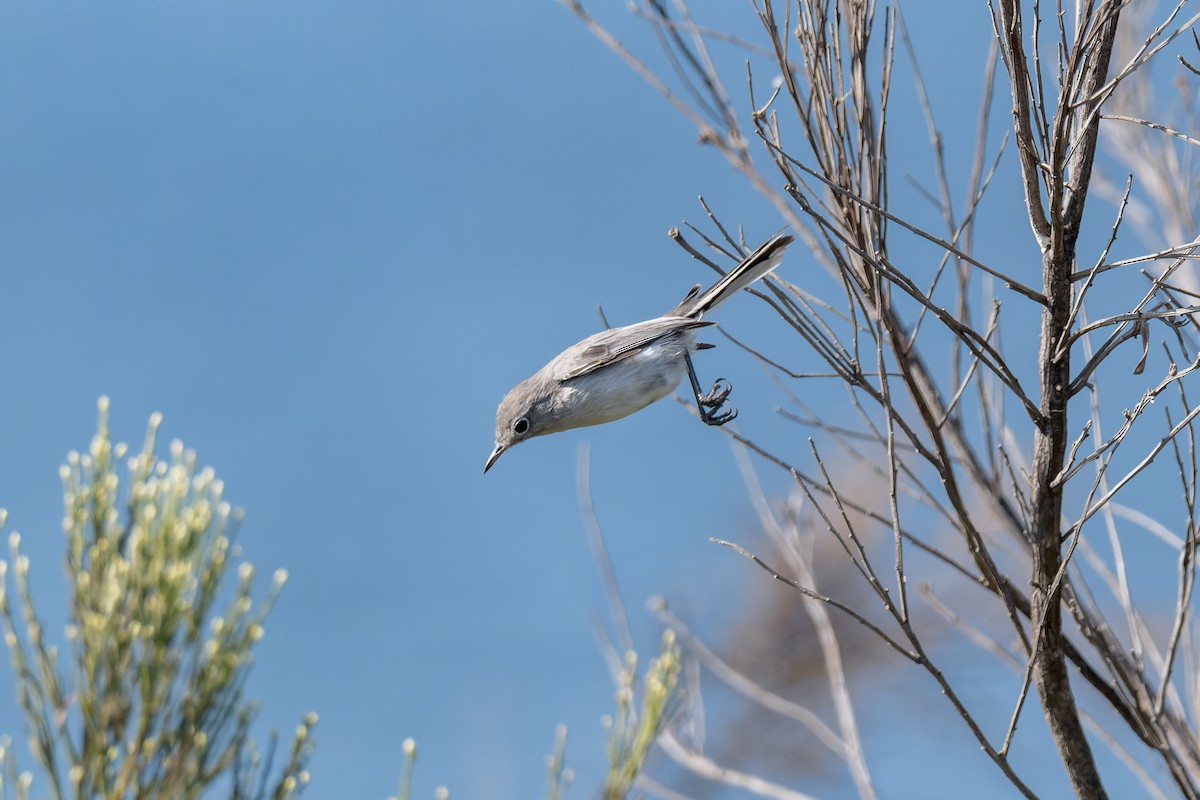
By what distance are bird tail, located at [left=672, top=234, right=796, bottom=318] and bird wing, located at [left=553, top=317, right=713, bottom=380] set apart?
10 cm

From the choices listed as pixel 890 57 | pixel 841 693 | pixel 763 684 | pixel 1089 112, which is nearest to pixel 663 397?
pixel 841 693

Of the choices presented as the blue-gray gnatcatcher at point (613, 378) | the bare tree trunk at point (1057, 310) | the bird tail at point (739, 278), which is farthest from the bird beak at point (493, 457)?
the bare tree trunk at point (1057, 310)

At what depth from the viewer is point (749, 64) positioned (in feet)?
8.95

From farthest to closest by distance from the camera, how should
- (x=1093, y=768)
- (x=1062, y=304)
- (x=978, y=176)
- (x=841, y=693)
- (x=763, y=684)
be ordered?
(x=763, y=684) < (x=841, y=693) < (x=978, y=176) < (x=1093, y=768) < (x=1062, y=304)

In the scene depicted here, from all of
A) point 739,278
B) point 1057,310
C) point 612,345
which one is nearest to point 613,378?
point 612,345

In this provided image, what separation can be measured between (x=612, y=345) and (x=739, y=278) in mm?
710

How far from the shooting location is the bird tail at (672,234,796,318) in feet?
10.3

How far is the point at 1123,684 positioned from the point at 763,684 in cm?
484

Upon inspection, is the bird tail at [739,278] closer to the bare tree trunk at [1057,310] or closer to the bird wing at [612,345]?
the bird wing at [612,345]

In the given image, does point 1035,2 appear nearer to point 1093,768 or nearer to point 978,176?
point 978,176

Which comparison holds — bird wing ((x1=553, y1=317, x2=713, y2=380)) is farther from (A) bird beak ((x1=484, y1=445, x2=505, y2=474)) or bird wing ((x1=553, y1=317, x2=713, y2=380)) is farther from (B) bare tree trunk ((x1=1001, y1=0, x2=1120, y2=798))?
(B) bare tree trunk ((x1=1001, y1=0, x2=1120, y2=798))

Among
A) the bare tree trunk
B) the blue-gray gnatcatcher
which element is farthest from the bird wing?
the bare tree trunk

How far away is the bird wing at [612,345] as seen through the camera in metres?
3.87

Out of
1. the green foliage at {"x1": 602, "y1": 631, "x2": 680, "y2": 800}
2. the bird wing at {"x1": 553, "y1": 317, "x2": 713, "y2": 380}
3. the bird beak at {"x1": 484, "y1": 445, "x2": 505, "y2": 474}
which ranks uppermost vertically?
the bird wing at {"x1": 553, "y1": 317, "x2": 713, "y2": 380}
